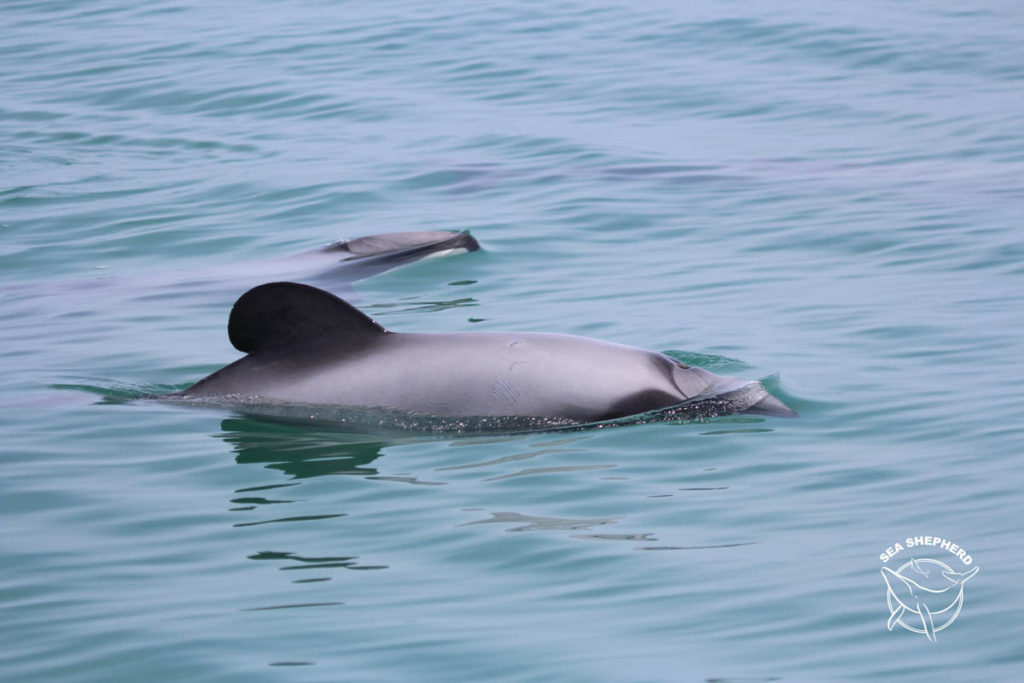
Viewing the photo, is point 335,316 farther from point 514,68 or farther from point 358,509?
point 514,68

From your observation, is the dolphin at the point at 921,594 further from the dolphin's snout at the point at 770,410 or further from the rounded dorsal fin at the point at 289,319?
the rounded dorsal fin at the point at 289,319

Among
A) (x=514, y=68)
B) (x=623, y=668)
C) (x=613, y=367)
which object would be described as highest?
(x=514, y=68)

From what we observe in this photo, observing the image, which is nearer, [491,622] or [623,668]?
[623,668]

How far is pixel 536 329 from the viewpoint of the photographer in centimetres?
1157

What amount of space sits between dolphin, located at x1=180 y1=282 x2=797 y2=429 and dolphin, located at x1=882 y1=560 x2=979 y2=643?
251cm

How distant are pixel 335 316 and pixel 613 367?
5.57 ft

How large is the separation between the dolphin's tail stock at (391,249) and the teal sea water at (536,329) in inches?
7.3

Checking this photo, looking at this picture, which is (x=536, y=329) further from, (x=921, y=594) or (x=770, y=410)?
(x=921, y=594)

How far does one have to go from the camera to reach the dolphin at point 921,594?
6.31 metres

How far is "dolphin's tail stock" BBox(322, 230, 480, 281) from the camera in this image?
13.6 m

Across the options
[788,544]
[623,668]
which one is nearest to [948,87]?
[788,544]

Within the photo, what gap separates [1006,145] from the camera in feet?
Answer: 62.3

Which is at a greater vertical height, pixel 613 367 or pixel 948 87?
pixel 948 87

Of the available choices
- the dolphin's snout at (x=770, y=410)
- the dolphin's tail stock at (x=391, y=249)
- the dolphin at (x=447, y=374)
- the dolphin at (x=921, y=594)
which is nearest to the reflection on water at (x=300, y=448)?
the dolphin at (x=447, y=374)
